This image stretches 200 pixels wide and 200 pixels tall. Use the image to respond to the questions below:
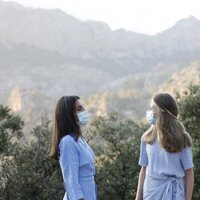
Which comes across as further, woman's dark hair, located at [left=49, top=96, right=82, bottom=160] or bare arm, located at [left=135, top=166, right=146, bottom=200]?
bare arm, located at [left=135, top=166, right=146, bottom=200]

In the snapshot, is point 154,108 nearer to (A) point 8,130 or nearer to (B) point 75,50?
(A) point 8,130

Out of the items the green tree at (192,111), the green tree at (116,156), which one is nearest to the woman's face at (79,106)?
the green tree at (116,156)

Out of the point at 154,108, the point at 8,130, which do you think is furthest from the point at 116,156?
the point at 154,108

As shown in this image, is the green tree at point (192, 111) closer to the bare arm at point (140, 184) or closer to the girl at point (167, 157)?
the bare arm at point (140, 184)

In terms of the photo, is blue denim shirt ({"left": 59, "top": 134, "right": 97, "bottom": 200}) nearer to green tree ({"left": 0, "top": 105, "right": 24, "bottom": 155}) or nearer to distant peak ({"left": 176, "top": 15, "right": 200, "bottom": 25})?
green tree ({"left": 0, "top": 105, "right": 24, "bottom": 155})

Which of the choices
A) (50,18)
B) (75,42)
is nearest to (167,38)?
→ (75,42)

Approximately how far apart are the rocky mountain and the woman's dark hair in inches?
5253

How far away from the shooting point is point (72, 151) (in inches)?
120

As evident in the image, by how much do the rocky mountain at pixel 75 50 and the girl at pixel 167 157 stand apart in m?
133

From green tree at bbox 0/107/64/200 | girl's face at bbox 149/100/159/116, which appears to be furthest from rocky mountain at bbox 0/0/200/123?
girl's face at bbox 149/100/159/116

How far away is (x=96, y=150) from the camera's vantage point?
10953 mm

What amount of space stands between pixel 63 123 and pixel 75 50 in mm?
174925

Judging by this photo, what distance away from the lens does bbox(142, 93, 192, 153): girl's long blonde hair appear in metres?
3.26

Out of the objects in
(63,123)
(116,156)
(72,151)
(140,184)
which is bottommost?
(116,156)
